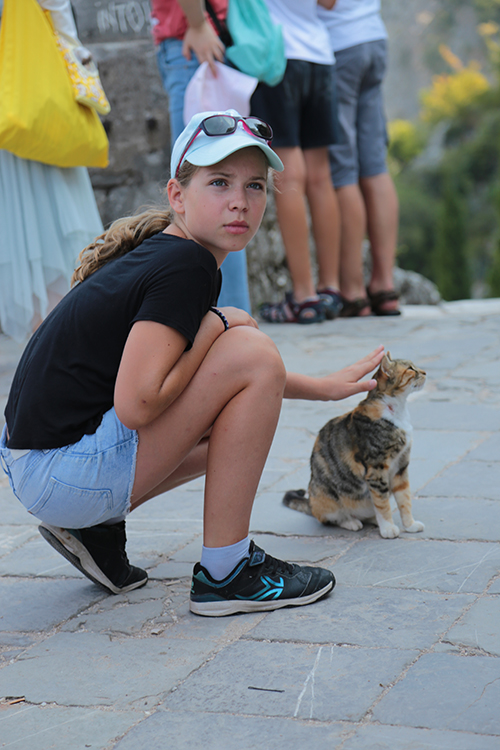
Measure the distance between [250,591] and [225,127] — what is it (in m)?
1.12

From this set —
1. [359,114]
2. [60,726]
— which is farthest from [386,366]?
[359,114]

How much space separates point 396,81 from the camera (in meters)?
70.2

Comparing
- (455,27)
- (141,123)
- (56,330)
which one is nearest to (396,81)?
(455,27)

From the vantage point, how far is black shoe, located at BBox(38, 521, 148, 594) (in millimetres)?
2107

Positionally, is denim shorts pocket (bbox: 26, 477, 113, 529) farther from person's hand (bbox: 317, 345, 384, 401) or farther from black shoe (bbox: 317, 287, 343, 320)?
black shoe (bbox: 317, 287, 343, 320)

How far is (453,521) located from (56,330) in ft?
4.22

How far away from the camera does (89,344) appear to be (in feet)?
6.47

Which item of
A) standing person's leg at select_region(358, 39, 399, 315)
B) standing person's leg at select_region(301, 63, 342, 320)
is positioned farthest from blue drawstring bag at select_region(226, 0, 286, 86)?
standing person's leg at select_region(358, 39, 399, 315)

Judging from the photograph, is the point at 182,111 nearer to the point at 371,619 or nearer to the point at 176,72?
the point at 176,72

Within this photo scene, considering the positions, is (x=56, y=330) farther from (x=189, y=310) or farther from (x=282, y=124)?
(x=282, y=124)

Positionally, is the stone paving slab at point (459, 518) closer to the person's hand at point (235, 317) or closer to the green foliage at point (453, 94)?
the person's hand at point (235, 317)

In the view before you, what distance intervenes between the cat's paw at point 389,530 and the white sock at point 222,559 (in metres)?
0.55

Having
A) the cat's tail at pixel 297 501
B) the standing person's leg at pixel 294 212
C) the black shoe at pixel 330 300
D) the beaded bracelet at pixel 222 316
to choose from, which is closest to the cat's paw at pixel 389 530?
the cat's tail at pixel 297 501

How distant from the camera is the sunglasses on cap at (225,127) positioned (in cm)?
201
